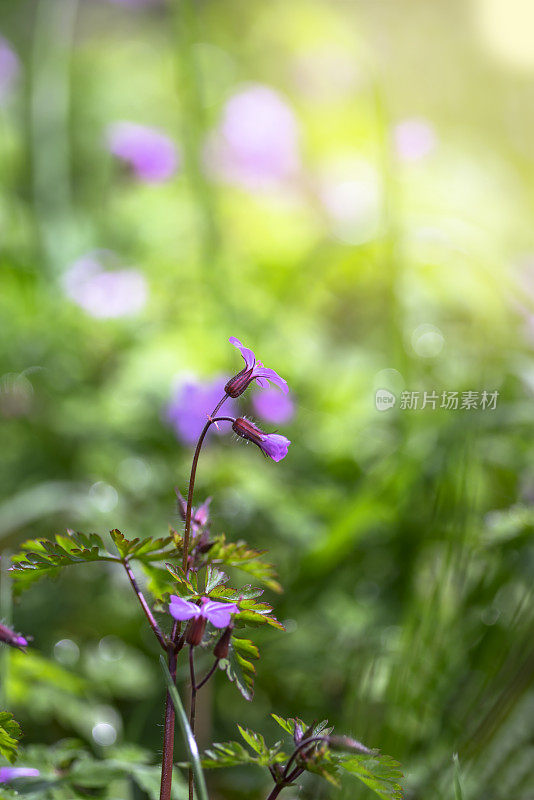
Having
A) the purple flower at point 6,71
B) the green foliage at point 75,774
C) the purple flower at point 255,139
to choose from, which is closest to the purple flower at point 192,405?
the green foliage at point 75,774

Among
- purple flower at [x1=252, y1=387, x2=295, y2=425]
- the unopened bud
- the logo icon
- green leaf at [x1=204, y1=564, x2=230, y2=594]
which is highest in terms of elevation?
the logo icon

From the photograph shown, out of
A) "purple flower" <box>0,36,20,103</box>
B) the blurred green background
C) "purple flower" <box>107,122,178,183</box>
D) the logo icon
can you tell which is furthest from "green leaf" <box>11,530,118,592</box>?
"purple flower" <box>0,36,20,103</box>

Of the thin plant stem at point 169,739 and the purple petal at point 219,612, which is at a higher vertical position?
the purple petal at point 219,612

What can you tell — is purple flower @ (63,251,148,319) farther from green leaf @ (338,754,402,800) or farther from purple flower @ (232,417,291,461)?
green leaf @ (338,754,402,800)

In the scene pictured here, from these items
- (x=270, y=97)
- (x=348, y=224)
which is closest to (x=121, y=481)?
(x=348, y=224)

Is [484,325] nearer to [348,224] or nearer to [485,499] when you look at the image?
[485,499]

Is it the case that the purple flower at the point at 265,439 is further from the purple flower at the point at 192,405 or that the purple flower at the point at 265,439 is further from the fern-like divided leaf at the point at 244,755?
the purple flower at the point at 192,405

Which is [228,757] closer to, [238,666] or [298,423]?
[238,666]

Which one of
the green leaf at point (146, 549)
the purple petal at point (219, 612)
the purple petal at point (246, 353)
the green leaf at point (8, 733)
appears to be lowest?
the green leaf at point (8, 733)
